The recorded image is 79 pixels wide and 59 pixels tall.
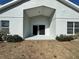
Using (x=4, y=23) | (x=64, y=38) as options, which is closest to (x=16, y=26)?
(x=4, y=23)

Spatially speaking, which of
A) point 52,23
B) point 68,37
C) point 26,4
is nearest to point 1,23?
point 26,4

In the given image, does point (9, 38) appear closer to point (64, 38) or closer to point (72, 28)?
point (64, 38)

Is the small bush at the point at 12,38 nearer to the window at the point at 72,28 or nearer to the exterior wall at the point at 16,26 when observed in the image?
the exterior wall at the point at 16,26

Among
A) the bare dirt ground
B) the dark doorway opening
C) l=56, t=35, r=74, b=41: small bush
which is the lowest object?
the bare dirt ground

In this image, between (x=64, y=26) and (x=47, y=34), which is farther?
→ (x=47, y=34)

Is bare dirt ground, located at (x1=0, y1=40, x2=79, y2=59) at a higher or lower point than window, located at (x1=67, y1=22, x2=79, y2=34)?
lower

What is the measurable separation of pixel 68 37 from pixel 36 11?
23.0 feet

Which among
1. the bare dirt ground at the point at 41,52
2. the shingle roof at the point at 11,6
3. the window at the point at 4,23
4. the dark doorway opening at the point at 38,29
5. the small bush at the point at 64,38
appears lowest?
the bare dirt ground at the point at 41,52

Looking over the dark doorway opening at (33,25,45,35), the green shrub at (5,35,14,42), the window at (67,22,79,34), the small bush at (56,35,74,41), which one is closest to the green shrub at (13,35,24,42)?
the green shrub at (5,35,14,42)

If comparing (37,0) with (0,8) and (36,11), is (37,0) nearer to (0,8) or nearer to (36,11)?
(36,11)

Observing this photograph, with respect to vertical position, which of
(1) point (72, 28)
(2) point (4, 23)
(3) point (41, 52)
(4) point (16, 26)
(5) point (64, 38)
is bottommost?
(3) point (41, 52)

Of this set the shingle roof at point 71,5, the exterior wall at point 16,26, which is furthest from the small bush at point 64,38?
the exterior wall at point 16,26

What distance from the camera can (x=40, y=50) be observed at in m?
19.3

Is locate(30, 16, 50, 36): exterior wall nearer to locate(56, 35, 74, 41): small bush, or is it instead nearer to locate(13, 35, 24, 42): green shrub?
locate(56, 35, 74, 41): small bush
